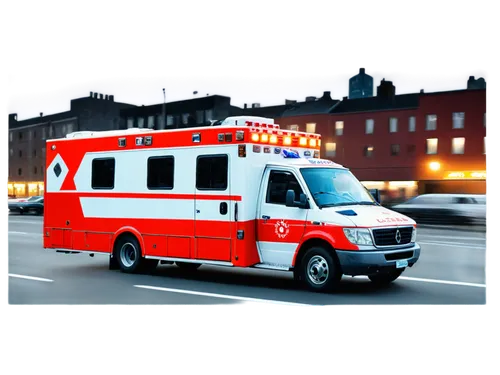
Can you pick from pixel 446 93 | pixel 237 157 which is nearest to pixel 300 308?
pixel 237 157

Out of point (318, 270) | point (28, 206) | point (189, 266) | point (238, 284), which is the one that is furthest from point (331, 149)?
point (28, 206)

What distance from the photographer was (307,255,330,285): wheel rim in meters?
11.3

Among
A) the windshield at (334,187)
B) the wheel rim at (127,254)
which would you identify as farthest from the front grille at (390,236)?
the wheel rim at (127,254)

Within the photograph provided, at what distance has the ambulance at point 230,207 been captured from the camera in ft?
37.3

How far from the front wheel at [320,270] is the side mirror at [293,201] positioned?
693 millimetres

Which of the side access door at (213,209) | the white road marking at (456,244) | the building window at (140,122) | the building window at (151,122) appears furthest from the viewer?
the building window at (140,122)

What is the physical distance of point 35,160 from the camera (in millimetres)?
13344

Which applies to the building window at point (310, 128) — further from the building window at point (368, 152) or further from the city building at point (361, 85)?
the city building at point (361, 85)

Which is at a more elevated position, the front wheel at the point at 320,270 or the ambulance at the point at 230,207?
the ambulance at the point at 230,207

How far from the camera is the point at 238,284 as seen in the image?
12344 millimetres

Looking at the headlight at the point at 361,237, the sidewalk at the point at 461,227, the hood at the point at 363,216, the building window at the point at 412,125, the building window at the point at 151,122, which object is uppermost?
the building window at the point at 151,122

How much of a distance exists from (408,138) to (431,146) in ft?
1.49

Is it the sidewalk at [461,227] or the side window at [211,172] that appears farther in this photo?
the side window at [211,172]

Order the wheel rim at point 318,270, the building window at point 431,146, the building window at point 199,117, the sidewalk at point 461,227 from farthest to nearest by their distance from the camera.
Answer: the building window at point 199,117, the building window at point 431,146, the wheel rim at point 318,270, the sidewalk at point 461,227
